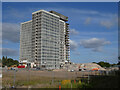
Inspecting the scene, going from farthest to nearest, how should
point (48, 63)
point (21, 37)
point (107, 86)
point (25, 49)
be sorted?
point (21, 37) < point (25, 49) < point (48, 63) < point (107, 86)

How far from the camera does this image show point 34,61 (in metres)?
113

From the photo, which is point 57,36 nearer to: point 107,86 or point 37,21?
point 37,21

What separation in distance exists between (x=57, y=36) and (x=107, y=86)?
113478mm

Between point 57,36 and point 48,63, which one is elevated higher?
point 57,36

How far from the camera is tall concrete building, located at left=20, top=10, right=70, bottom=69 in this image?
111m

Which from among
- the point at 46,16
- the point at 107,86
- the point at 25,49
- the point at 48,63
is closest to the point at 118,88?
the point at 107,86

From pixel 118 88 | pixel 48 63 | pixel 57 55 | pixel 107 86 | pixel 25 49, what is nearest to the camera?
pixel 118 88

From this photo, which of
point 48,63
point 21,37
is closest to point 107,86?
point 48,63

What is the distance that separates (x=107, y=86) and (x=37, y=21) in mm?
105868

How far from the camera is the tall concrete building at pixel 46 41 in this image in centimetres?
11119

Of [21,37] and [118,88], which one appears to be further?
[21,37]

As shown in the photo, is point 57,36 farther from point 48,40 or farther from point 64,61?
point 64,61

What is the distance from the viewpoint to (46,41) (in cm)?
11475

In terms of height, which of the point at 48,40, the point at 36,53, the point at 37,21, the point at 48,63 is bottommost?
the point at 48,63
